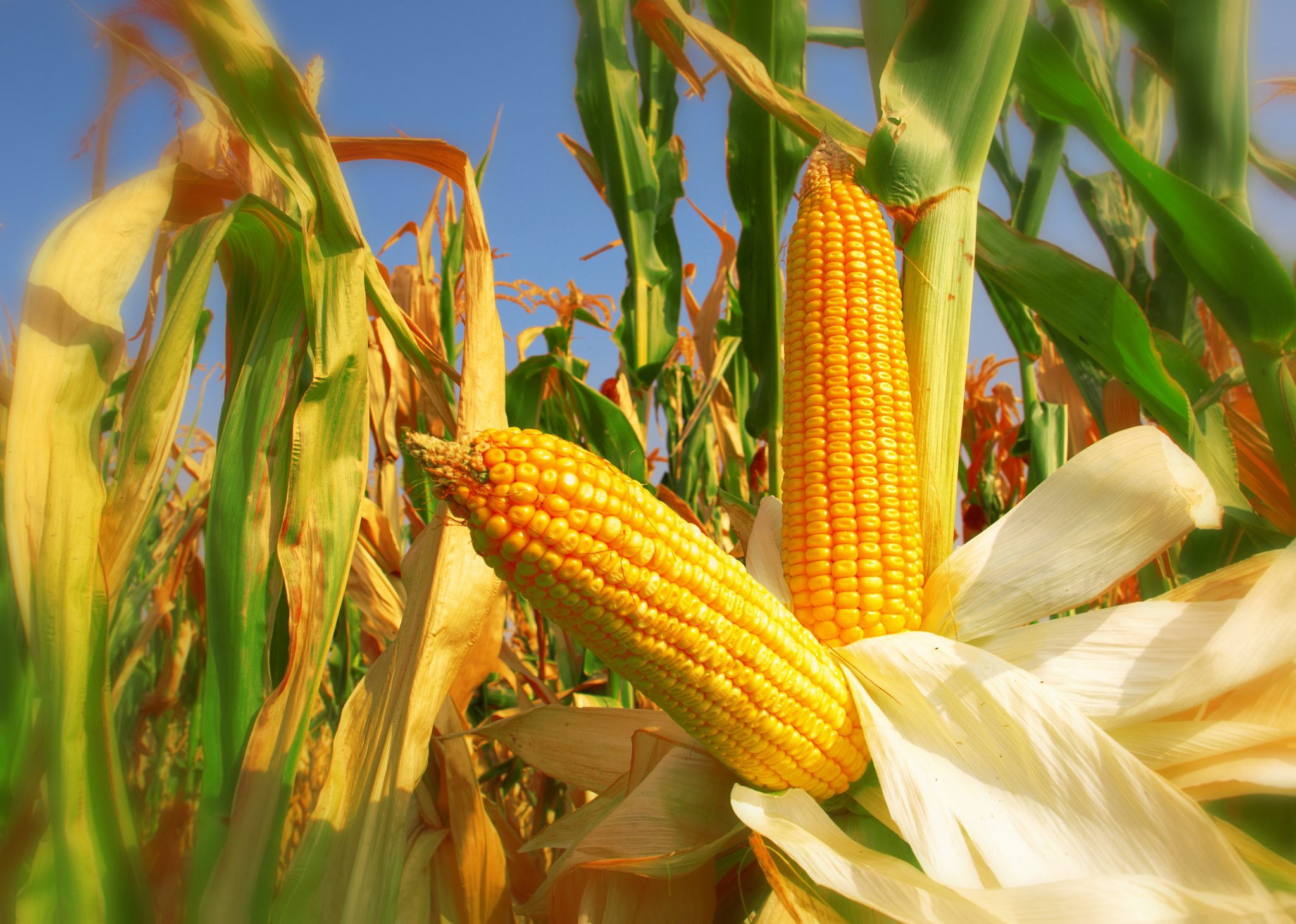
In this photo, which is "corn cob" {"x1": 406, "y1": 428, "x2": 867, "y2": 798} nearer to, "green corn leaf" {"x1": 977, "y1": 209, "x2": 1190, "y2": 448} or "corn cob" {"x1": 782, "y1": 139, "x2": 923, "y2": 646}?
"corn cob" {"x1": 782, "y1": 139, "x2": 923, "y2": 646}

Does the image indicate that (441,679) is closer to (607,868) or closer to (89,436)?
(607,868)

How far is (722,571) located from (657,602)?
10 cm

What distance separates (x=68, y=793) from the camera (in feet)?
2.64

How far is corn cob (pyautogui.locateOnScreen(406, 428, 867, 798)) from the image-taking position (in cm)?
76

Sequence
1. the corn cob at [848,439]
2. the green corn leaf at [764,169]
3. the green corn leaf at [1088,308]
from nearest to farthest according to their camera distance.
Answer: the corn cob at [848,439], the green corn leaf at [1088,308], the green corn leaf at [764,169]

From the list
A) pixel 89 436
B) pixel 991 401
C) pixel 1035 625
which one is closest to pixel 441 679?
pixel 89 436

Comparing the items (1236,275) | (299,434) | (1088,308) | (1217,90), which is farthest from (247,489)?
(1217,90)

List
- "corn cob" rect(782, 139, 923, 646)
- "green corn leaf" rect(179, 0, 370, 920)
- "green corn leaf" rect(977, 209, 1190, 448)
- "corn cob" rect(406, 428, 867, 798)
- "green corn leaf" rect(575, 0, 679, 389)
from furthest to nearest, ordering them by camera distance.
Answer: "green corn leaf" rect(575, 0, 679, 389)
"green corn leaf" rect(977, 209, 1190, 448)
"corn cob" rect(782, 139, 923, 646)
"green corn leaf" rect(179, 0, 370, 920)
"corn cob" rect(406, 428, 867, 798)

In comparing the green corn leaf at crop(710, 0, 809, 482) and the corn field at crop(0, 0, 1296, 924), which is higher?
the green corn leaf at crop(710, 0, 809, 482)

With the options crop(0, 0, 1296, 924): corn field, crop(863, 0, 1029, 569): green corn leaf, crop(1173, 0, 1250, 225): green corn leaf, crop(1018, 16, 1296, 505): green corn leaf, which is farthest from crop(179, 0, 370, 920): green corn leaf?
crop(1173, 0, 1250, 225): green corn leaf

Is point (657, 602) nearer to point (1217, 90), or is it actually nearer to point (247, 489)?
point (247, 489)

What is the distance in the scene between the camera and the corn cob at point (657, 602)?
2.48 ft

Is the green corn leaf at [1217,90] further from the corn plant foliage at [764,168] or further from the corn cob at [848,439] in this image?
the corn plant foliage at [764,168]

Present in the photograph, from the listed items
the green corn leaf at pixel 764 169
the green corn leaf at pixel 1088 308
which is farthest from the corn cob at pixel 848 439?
the green corn leaf at pixel 764 169
